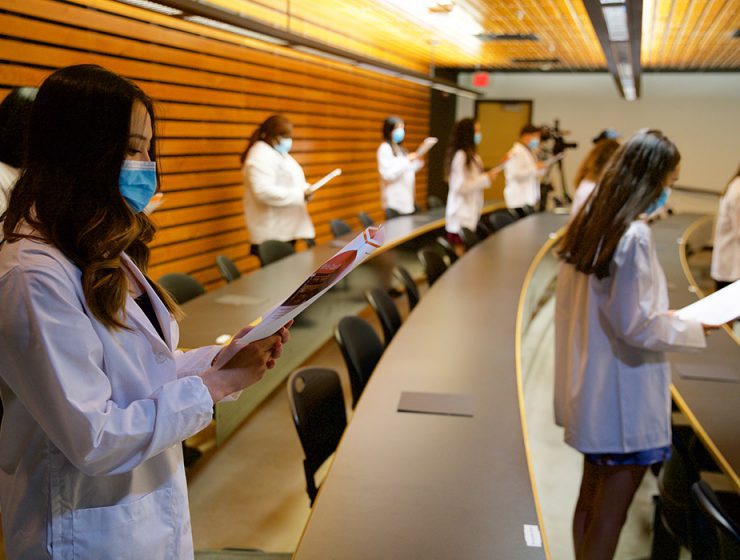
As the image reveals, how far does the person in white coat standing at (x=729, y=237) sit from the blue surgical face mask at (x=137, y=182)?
5.09 meters

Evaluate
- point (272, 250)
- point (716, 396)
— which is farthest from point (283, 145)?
point (716, 396)

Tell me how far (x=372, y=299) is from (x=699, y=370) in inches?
62.3

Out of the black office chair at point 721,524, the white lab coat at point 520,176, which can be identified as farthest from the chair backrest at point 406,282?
the white lab coat at point 520,176

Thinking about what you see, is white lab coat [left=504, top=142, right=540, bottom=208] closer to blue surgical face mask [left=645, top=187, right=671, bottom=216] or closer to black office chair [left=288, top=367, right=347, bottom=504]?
blue surgical face mask [left=645, top=187, right=671, bottom=216]

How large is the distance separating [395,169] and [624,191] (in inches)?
199

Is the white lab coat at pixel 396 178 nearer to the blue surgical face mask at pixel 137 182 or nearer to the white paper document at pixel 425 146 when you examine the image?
the white paper document at pixel 425 146

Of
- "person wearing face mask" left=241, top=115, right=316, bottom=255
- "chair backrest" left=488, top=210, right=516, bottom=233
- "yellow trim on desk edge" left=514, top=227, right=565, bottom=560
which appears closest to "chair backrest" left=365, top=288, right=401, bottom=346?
"yellow trim on desk edge" left=514, top=227, right=565, bottom=560

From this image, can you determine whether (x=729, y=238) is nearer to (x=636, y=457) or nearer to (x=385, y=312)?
(x=385, y=312)

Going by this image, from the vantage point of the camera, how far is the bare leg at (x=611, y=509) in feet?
6.86

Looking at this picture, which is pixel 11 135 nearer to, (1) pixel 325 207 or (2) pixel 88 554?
(2) pixel 88 554

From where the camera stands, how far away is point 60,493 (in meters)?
1.05

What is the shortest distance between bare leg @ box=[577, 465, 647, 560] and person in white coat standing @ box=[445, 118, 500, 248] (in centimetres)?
448

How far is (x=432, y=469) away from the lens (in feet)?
5.49

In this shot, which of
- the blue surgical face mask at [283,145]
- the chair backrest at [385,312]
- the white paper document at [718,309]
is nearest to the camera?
the white paper document at [718,309]
